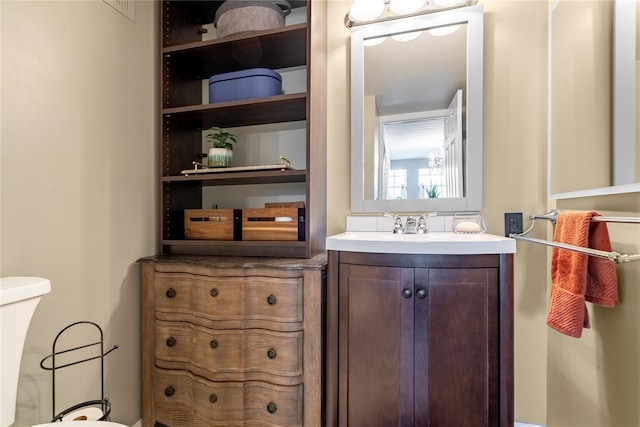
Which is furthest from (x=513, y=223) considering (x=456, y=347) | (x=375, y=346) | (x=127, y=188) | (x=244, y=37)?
(x=127, y=188)

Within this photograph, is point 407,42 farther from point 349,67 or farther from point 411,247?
point 411,247

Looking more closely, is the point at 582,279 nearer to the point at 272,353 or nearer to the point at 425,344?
the point at 425,344

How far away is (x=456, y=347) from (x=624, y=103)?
930mm

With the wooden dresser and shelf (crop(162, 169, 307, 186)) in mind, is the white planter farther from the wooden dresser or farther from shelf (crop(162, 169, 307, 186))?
the wooden dresser

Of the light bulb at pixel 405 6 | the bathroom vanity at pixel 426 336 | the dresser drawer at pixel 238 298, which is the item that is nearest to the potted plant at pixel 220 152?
the dresser drawer at pixel 238 298

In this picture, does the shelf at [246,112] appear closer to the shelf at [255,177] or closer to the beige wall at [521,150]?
the shelf at [255,177]

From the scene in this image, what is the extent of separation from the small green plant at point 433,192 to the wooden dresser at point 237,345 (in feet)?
2.17

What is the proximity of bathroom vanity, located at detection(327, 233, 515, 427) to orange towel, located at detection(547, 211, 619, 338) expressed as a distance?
0.54ft

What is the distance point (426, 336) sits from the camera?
1039 mm

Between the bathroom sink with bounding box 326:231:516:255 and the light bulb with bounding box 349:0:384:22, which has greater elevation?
the light bulb with bounding box 349:0:384:22

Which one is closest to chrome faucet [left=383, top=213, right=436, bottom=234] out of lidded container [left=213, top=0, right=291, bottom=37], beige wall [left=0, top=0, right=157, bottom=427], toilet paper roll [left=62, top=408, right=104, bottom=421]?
lidded container [left=213, top=0, right=291, bottom=37]

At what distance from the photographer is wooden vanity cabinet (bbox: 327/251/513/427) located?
1.01 m

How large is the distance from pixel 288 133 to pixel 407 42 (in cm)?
79

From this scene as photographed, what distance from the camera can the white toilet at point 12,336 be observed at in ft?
2.75
